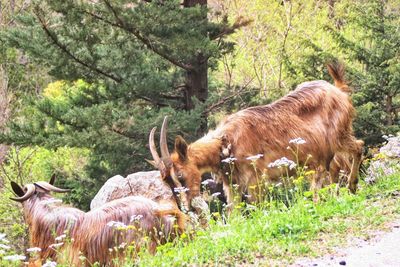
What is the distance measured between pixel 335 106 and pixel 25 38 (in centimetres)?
673

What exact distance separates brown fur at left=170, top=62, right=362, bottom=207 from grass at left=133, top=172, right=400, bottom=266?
2.23 metres

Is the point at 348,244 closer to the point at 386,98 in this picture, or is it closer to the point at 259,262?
the point at 259,262

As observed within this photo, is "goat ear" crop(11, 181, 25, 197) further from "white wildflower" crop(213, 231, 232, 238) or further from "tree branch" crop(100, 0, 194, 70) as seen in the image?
"tree branch" crop(100, 0, 194, 70)

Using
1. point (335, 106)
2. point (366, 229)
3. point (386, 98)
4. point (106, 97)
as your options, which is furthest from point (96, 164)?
point (366, 229)

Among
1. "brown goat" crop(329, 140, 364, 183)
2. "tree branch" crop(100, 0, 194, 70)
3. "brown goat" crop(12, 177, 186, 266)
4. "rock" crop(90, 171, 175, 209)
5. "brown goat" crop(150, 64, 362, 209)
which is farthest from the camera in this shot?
"tree branch" crop(100, 0, 194, 70)

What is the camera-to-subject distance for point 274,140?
9.18m

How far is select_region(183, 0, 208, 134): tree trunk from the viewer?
14.1 metres

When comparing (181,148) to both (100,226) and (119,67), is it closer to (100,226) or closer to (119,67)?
(100,226)

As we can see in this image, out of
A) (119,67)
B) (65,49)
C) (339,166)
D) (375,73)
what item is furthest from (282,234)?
(119,67)

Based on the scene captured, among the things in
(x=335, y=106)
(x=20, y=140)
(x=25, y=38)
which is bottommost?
(x=20, y=140)

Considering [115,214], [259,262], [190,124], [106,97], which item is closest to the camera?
[259,262]

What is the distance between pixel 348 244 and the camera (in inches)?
219

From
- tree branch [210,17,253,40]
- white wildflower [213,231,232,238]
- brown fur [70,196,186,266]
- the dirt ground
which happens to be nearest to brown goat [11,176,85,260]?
brown fur [70,196,186,266]

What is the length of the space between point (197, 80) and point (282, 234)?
878 cm
